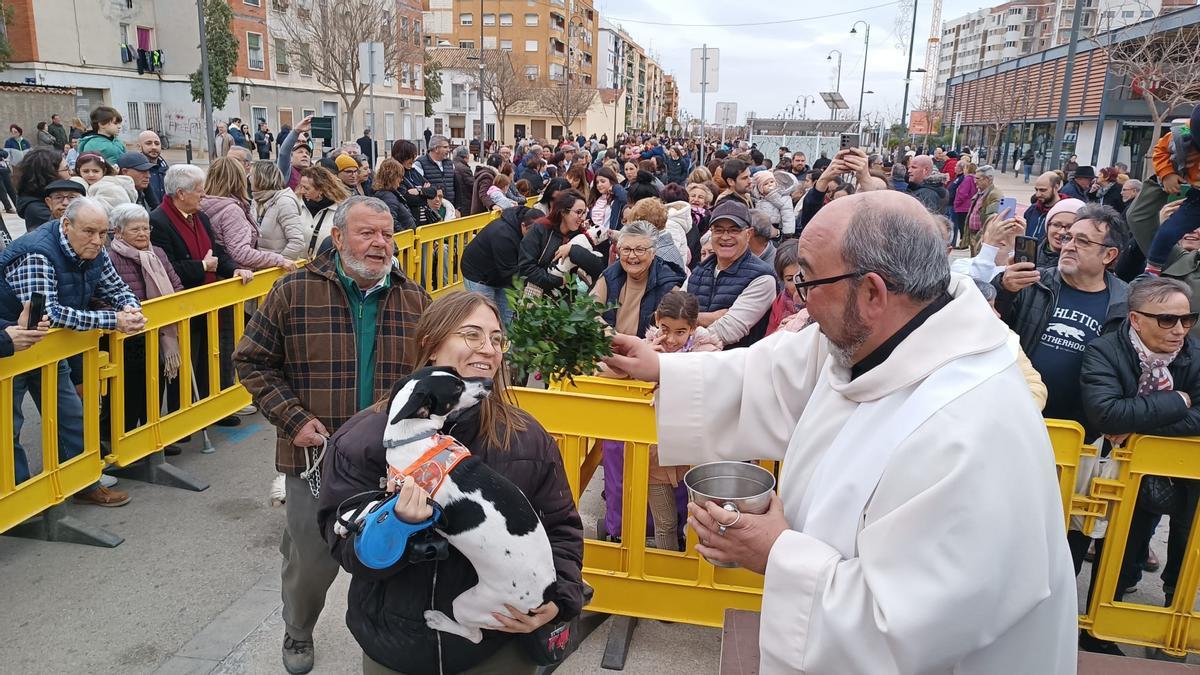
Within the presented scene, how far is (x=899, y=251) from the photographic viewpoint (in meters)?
1.95

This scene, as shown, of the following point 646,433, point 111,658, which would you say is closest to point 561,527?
point 646,433

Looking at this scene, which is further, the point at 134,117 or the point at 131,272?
the point at 134,117

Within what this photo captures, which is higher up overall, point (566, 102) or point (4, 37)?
point (4, 37)

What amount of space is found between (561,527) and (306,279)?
1.76m

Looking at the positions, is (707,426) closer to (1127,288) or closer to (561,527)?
(561,527)

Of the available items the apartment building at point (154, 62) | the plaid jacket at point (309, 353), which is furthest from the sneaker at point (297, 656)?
the apartment building at point (154, 62)

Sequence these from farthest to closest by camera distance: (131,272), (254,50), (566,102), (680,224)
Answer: (566,102), (254,50), (680,224), (131,272)

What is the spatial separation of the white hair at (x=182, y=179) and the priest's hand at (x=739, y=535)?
5.48 metres

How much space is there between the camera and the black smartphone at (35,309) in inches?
172

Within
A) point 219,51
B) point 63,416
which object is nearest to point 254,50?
point 219,51

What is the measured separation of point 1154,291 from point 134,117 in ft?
163

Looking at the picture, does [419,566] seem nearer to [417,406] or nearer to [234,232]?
[417,406]

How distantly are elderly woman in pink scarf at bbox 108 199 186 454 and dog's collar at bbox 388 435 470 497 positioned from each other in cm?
424

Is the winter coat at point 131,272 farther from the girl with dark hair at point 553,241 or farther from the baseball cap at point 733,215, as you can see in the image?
the baseball cap at point 733,215
